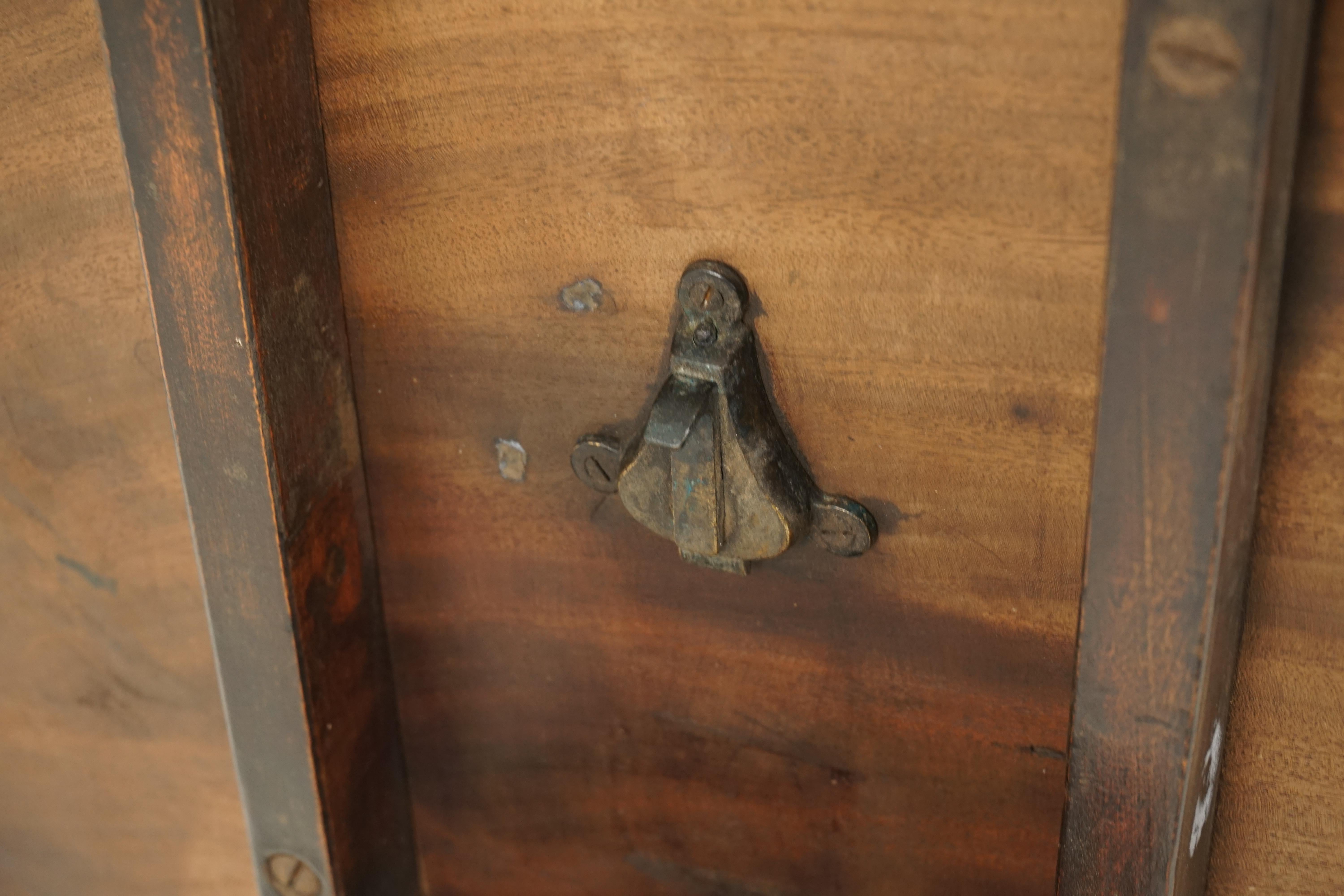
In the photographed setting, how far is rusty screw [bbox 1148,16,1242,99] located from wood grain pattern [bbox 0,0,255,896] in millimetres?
515

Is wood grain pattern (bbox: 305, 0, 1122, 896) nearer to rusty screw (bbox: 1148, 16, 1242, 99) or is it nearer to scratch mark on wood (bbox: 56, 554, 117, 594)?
rusty screw (bbox: 1148, 16, 1242, 99)

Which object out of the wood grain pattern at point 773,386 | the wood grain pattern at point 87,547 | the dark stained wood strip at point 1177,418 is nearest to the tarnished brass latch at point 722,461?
the wood grain pattern at point 773,386

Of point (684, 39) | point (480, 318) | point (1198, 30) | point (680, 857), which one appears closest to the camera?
point (1198, 30)

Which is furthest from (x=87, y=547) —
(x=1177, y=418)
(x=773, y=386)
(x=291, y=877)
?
(x=1177, y=418)

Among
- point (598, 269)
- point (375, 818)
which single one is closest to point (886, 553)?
point (598, 269)

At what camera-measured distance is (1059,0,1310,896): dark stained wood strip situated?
47 cm

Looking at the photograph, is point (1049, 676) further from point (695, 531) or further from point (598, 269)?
point (598, 269)

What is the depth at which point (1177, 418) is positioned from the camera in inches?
20.4

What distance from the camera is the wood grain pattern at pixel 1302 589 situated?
519 mm

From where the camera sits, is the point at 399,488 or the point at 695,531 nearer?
the point at 695,531

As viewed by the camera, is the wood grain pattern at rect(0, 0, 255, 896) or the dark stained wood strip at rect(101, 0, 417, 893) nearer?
the dark stained wood strip at rect(101, 0, 417, 893)

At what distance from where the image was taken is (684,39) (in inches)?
23.1

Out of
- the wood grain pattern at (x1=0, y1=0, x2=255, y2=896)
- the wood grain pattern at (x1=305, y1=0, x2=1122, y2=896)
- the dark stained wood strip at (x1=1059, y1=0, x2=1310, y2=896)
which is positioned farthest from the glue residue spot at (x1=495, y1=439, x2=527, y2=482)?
the dark stained wood strip at (x1=1059, y1=0, x2=1310, y2=896)

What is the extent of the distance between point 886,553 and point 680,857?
A: 0.94 feet
